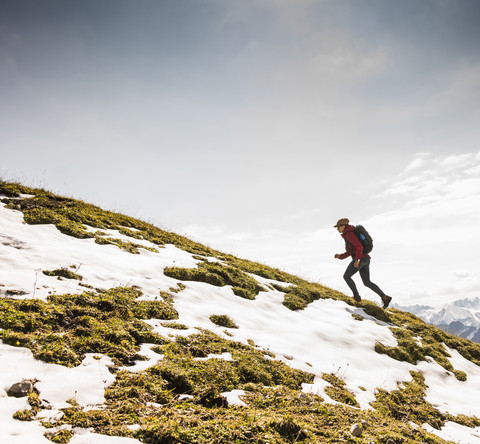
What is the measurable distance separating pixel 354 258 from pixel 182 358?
1069 cm

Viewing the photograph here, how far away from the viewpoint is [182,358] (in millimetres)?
4836

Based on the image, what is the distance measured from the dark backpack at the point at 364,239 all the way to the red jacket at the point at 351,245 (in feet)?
0.62

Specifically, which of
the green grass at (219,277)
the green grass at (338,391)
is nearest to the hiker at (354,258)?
the green grass at (219,277)

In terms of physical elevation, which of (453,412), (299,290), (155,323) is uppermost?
(299,290)

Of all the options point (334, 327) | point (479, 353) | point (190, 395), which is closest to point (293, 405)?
point (190, 395)

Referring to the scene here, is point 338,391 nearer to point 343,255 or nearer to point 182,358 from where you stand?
point 182,358

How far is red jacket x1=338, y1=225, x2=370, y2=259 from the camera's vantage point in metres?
13.0

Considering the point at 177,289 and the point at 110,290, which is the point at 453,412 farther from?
the point at 110,290

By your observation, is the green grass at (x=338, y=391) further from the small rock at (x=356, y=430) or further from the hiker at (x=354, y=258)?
the hiker at (x=354, y=258)

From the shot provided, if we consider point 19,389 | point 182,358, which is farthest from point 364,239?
point 19,389

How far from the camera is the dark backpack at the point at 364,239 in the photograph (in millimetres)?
13195

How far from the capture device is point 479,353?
1238cm

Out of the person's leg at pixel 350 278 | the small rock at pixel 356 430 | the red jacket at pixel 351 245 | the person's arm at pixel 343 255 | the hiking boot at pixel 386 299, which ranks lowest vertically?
the small rock at pixel 356 430

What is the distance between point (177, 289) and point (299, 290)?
21.3 feet
